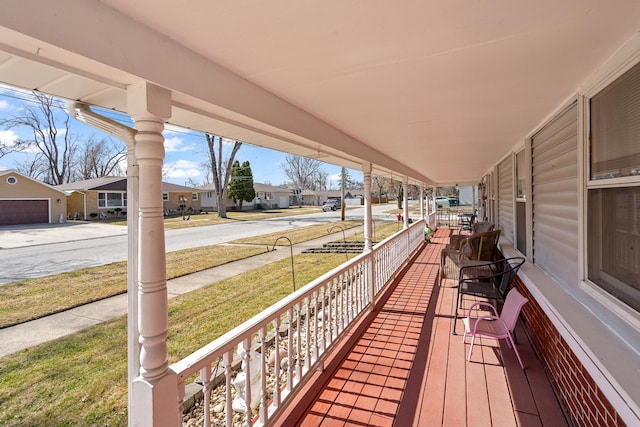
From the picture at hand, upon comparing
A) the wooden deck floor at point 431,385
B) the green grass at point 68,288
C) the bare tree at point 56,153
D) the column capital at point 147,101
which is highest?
the bare tree at point 56,153

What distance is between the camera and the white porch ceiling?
1.11 meters

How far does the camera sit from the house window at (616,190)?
1624 mm

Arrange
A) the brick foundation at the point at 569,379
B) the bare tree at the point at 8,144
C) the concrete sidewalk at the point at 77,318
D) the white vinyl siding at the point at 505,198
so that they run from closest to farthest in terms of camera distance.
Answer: the brick foundation at the point at 569,379, the concrete sidewalk at the point at 77,318, the white vinyl siding at the point at 505,198, the bare tree at the point at 8,144

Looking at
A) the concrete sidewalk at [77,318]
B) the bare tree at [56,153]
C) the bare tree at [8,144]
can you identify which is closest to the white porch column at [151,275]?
the concrete sidewalk at [77,318]

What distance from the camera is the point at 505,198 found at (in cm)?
592

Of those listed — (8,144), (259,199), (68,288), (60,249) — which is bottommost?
(68,288)

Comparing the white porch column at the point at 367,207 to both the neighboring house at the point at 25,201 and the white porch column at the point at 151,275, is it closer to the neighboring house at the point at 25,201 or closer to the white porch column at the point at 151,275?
the white porch column at the point at 151,275

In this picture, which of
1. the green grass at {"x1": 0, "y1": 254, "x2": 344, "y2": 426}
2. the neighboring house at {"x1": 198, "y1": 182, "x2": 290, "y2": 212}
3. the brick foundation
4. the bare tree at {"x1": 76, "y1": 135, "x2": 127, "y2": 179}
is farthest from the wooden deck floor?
the neighboring house at {"x1": 198, "y1": 182, "x2": 290, "y2": 212}

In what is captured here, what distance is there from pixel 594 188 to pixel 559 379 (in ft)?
4.87

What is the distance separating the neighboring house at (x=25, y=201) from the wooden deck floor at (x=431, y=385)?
2098 cm

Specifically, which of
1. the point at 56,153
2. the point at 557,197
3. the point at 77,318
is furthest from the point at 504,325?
the point at 56,153

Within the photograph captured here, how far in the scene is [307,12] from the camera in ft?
3.91

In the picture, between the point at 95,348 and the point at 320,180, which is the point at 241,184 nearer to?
the point at 320,180

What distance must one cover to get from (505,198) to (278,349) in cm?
542
